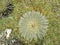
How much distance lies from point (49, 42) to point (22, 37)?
626 mm

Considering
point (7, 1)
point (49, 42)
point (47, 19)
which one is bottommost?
point (49, 42)

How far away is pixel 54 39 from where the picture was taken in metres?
5.47

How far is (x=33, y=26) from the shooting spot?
5.20 meters

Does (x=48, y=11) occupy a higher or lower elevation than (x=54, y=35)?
higher

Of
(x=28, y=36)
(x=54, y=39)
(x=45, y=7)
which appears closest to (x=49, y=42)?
(x=54, y=39)

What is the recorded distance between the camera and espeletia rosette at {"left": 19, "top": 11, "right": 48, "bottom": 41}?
520cm

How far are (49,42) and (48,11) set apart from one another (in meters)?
0.86

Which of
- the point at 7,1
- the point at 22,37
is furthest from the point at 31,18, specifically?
the point at 7,1

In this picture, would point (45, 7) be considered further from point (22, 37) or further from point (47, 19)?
point (22, 37)

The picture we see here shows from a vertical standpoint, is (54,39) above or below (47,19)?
below

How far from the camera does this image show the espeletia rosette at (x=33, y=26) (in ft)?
17.1

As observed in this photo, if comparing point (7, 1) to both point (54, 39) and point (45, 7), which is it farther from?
point (54, 39)

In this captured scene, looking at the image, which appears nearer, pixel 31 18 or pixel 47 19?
pixel 31 18

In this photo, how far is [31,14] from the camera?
212 inches
